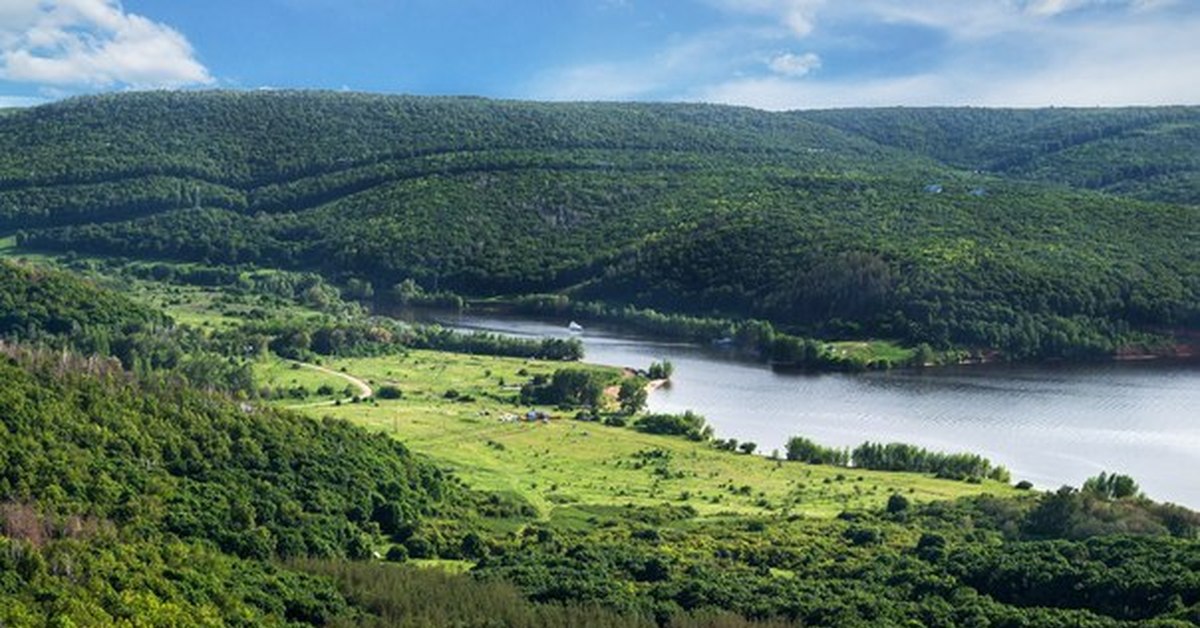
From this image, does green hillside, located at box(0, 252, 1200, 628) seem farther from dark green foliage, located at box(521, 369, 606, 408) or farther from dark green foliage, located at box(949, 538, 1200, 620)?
dark green foliage, located at box(521, 369, 606, 408)

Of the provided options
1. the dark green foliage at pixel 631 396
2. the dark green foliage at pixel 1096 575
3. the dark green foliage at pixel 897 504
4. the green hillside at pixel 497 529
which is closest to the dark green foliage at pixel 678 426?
the green hillside at pixel 497 529

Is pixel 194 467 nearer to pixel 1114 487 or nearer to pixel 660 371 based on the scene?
pixel 1114 487

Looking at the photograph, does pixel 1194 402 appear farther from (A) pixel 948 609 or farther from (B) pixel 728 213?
(B) pixel 728 213

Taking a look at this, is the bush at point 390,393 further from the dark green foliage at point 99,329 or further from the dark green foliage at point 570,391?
the dark green foliage at point 99,329

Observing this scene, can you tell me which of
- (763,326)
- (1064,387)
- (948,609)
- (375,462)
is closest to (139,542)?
(375,462)

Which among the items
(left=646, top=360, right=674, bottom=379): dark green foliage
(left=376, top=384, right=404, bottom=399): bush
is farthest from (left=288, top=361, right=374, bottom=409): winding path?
(left=646, top=360, right=674, bottom=379): dark green foliage

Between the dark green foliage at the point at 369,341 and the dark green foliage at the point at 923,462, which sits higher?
the dark green foliage at the point at 369,341
